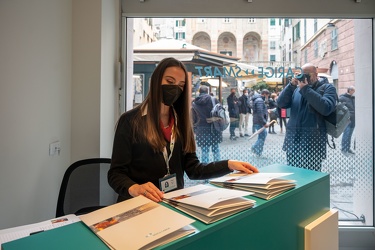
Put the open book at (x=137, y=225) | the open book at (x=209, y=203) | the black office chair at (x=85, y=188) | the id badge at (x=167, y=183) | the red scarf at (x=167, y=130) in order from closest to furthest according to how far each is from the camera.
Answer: the open book at (x=137, y=225) → the open book at (x=209, y=203) → the id badge at (x=167, y=183) → the red scarf at (x=167, y=130) → the black office chair at (x=85, y=188)

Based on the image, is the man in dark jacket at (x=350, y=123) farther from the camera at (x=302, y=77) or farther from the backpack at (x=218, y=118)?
the backpack at (x=218, y=118)

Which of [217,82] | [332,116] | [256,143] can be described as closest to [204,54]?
[217,82]

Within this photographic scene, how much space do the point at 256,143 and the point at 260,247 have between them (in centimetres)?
159

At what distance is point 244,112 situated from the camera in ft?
7.80

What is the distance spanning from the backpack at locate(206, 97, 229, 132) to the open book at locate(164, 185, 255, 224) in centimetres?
146

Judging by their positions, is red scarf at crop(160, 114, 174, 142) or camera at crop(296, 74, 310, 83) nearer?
red scarf at crop(160, 114, 174, 142)

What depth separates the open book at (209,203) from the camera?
73 cm

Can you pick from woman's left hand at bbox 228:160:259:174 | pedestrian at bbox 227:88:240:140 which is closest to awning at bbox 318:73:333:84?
pedestrian at bbox 227:88:240:140

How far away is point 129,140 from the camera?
4.05 feet

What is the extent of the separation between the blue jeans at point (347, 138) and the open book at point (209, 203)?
6.21 ft

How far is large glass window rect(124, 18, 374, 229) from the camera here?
2.31 m

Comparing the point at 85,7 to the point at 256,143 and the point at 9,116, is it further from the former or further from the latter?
the point at 256,143

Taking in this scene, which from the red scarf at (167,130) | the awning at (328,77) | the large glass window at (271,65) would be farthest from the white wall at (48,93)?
the awning at (328,77)

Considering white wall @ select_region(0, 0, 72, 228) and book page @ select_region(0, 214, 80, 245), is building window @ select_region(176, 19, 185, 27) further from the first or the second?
book page @ select_region(0, 214, 80, 245)
